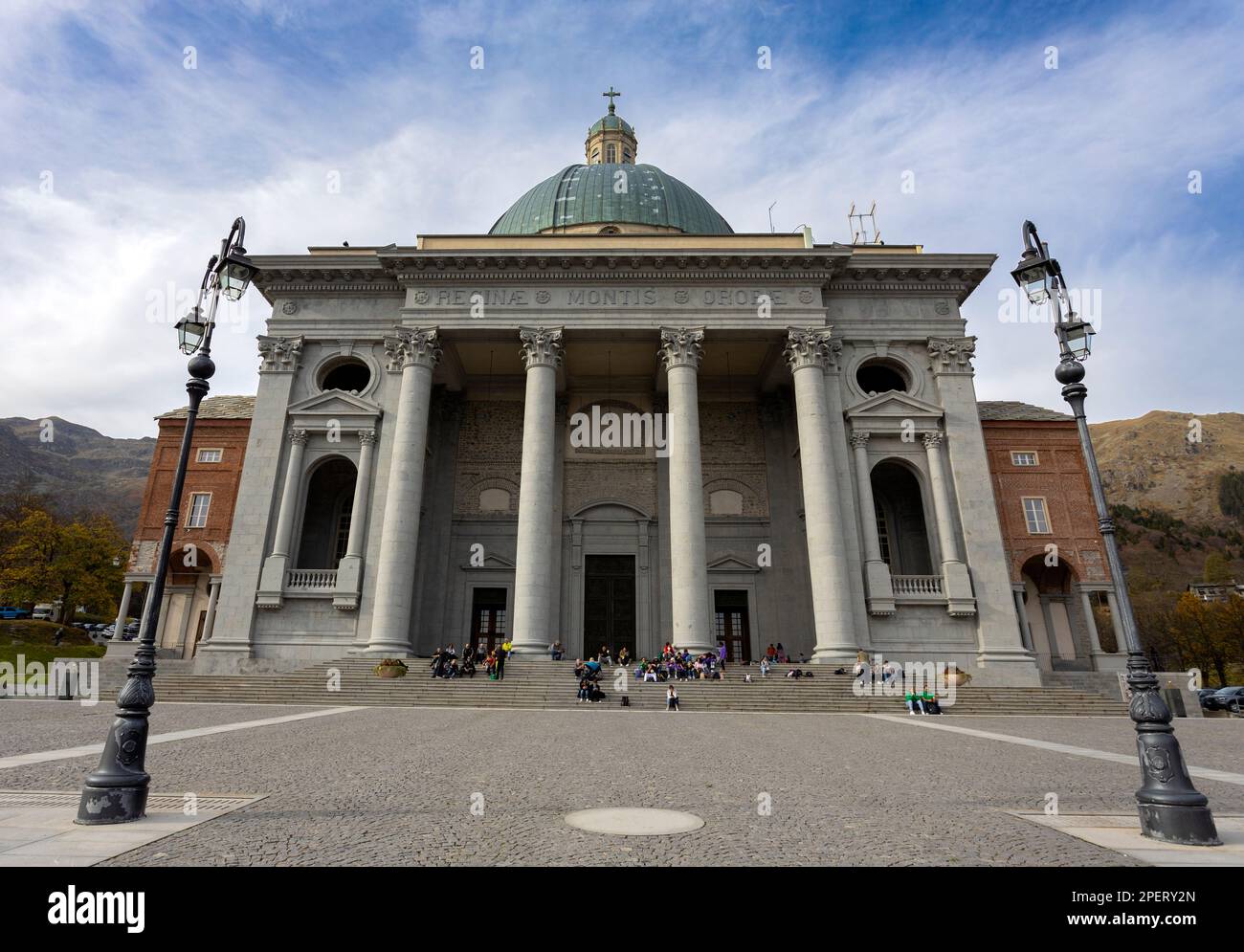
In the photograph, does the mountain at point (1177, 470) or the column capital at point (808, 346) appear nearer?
the column capital at point (808, 346)

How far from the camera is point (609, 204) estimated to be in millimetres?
41344

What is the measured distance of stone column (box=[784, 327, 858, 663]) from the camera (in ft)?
81.9

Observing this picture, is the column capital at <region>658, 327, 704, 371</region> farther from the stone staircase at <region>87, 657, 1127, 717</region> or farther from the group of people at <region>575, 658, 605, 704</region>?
the stone staircase at <region>87, 657, 1127, 717</region>

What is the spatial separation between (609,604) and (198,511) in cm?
1981

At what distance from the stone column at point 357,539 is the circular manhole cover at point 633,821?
75.9ft

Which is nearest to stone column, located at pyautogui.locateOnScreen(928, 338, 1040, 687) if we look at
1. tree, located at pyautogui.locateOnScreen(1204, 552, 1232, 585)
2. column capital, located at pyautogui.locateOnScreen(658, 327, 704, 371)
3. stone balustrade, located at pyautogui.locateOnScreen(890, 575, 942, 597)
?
stone balustrade, located at pyautogui.locateOnScreen(890, 575, 942, 597)

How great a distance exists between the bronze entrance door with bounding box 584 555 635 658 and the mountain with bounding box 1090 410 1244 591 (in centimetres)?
8834

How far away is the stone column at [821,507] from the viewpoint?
81.9ft

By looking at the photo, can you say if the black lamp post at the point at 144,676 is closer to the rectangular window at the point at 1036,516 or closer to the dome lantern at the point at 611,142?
the rectangular window at the point at 1036,516

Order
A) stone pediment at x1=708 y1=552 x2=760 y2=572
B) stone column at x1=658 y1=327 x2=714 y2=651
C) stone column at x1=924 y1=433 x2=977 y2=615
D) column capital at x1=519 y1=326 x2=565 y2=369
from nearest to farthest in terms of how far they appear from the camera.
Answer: stone column at x1=658 y1=327 x2=714 y2=651
stone column at x1=924 y1=433 x2=977 y2=615
column capital at x1=519 y1=326 x2=565 y2=369
stone pediment at x1=708 y1=552 x2=760 y2=572

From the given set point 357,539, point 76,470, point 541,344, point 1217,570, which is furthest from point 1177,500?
point 76,470

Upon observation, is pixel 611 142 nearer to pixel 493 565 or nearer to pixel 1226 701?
pixel 493 565

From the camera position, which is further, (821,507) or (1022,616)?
(1022,616)

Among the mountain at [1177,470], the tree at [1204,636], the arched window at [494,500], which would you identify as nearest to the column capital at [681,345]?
the arched window at [494,500]
